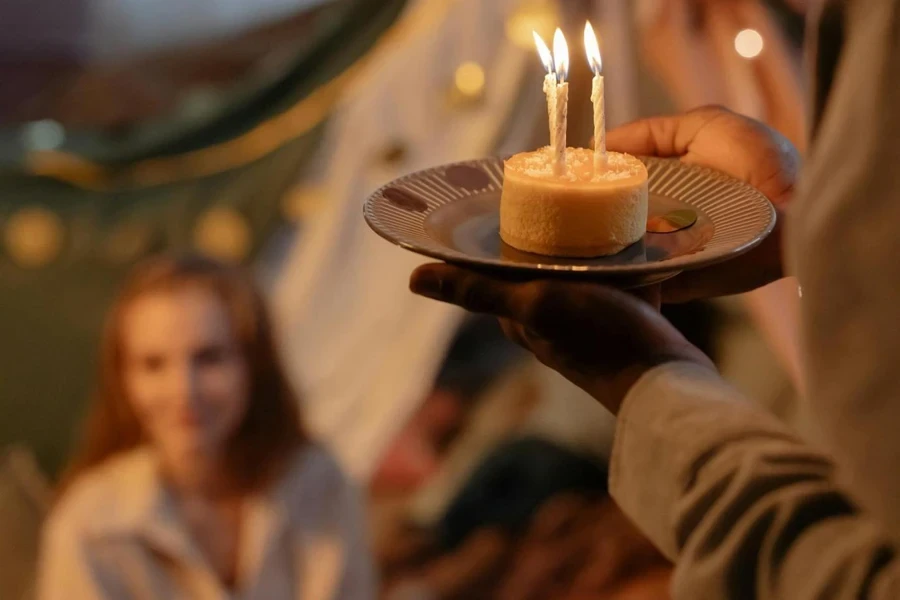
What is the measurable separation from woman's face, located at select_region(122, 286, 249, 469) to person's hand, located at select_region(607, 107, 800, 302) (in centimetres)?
68

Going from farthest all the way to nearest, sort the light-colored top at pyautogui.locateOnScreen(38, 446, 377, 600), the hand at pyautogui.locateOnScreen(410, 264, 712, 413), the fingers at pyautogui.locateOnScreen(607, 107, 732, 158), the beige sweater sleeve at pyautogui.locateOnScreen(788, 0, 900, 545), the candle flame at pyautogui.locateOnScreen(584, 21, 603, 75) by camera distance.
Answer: the light-colored top at pyautogui.locateOnScreen(38, 446, 377, 600), the fingers at pyautogui.locateOnScreen(607, 107, 732, 158), the candle flame at pyautogui.locateOnScreen(584, 21, 603, 75), the hand at pyautogui.locateOnScreen(410, 264, 712, 413), the beige sweater sleeve at pyautogui.locateOnScreen(788, 0, 900, 545)

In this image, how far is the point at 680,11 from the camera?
1178 millimetres

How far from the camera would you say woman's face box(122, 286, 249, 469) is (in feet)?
3.75

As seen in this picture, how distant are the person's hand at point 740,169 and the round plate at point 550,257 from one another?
4cm

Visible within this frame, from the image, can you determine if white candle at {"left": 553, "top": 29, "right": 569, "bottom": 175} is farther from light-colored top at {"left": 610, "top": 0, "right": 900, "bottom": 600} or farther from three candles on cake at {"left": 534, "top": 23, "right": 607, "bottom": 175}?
light-colored top at {"left": 610, "top": 0, "right": 900, "bottom": 600}

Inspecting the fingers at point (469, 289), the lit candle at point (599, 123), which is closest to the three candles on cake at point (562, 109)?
the lit candle at point (599, 123)

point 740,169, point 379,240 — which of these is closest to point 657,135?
point 740,169

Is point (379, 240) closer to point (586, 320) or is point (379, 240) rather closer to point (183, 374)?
point (183, 374)

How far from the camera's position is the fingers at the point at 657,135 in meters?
0.73

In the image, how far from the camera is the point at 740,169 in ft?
2.31

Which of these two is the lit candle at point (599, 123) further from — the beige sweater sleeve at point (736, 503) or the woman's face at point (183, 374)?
the woman's face at point (183, 374)

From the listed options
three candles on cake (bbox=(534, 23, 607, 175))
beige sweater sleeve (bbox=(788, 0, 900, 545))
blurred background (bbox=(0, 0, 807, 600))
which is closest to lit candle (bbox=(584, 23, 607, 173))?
three candles on cake (bbox=(534, 23, 607, 175))

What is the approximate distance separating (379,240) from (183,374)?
0.34 m

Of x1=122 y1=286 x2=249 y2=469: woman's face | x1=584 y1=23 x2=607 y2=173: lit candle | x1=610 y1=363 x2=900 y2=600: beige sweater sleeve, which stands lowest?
x1=122 y1=286 x2=249 y2=469: woman's face
